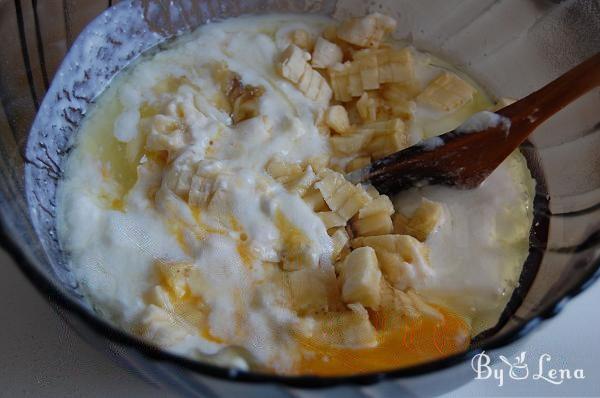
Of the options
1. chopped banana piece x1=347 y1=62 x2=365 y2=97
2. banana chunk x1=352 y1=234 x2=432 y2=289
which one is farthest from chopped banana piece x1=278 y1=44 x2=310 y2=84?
banana chunk x1=352 y1=234 x2=432 y2=289

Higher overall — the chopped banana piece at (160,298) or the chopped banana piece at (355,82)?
the chopped banana piece at (355,82)

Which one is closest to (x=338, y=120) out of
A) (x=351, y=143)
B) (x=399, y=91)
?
(x=351, y=143)

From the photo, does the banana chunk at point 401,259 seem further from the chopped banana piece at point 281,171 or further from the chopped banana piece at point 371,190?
the chopped banana piece at point 281,171

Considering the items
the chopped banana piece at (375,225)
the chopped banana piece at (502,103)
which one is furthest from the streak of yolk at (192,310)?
the chopped banana piece at (502,103)

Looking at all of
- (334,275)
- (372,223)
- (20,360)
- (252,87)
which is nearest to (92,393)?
(20,360)

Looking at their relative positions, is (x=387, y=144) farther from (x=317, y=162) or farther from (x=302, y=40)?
(x=302, y=40)

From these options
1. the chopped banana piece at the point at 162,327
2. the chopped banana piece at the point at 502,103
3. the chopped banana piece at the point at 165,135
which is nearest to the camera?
the chopped banana piece at the point at 162,327

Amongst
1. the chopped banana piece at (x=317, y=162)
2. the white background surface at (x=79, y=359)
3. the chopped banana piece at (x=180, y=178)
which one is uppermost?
the chopped banana piece at (x=180, y=178)
